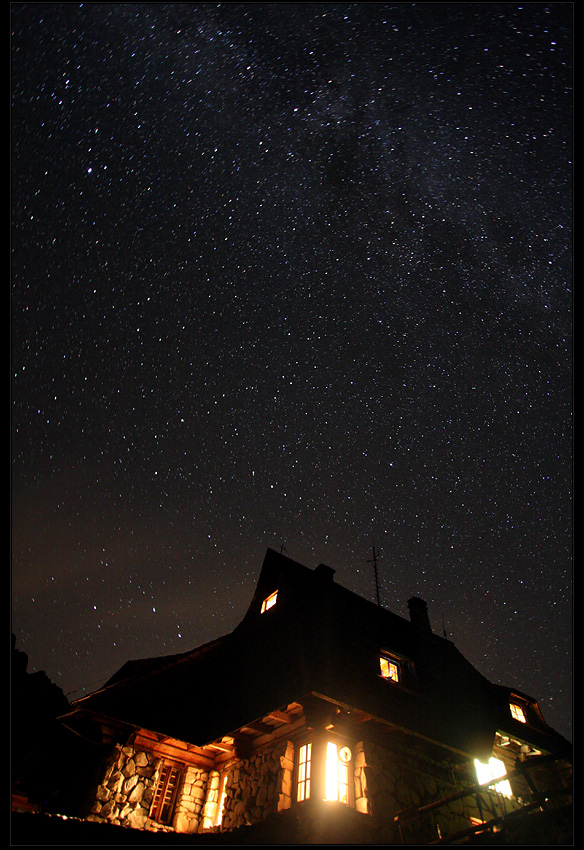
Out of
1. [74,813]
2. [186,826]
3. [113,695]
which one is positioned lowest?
[186,826]

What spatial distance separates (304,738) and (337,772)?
1.02m

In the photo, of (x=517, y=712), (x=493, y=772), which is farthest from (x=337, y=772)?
(x=517, y=712)

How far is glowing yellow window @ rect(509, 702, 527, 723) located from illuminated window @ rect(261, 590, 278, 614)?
10166mm

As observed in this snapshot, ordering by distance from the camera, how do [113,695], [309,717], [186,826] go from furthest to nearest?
[113,695]
[186,826]
[309,717]

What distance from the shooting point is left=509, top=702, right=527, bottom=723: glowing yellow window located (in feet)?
56.7

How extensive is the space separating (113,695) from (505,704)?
1369 centimetres

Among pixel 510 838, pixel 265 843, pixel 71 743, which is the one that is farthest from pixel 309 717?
pixel 71 743

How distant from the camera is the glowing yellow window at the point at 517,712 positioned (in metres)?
17.3

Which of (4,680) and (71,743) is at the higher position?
(4,680)

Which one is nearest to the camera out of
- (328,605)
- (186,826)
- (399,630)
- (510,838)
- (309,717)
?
(510,838)

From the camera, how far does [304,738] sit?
Result: 11469 millimetres

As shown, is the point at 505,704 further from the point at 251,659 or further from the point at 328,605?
the point at 251,659

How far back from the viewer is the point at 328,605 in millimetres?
14180

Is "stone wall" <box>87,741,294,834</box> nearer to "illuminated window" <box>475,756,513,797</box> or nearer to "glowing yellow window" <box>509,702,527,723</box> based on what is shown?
"illuminated window" <box>475,756,513,797</box>
